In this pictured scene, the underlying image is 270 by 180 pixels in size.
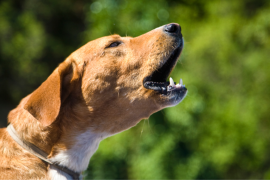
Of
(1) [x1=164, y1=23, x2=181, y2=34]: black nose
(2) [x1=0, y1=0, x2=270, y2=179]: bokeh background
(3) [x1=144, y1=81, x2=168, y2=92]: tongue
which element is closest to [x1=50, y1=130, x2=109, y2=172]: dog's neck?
(3) [x1=144, y1=81, x2=168, y2=92]: tongue

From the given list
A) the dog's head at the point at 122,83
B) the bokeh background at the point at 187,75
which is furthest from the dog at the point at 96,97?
the bokeh background at the point at 187,75

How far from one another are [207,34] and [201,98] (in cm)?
303

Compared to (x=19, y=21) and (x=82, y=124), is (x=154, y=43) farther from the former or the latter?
(x=19, y=21)

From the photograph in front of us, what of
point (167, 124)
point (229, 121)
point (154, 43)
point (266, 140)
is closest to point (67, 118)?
point (154, 43)

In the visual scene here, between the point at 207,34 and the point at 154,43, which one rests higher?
the point at 154,43

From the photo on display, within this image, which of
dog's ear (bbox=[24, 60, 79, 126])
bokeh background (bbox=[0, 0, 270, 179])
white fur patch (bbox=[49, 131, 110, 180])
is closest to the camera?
dog's ear (bbox=[24, 60, 79, 126])

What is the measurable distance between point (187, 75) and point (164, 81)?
10.0ft

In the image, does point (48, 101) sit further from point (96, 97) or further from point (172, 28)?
point (172, 28)

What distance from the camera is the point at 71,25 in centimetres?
1201

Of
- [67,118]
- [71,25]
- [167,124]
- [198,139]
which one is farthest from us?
[71,25]

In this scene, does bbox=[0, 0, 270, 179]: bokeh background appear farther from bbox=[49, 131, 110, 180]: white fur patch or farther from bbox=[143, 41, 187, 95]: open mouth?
bbox=[143, 41, 187, 95]: open mouth

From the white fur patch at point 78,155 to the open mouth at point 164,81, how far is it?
730 mm

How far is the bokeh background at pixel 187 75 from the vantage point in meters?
6.16

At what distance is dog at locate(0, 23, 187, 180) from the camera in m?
2.94
